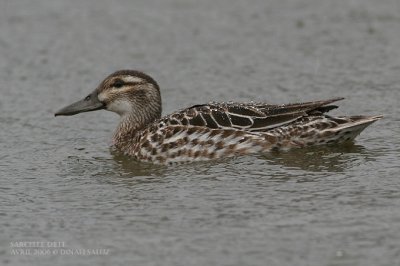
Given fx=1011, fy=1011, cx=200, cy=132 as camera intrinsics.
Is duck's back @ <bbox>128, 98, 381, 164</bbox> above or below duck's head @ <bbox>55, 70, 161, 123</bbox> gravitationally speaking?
Answer: below

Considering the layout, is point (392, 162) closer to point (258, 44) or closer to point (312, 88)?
point (312, 88)

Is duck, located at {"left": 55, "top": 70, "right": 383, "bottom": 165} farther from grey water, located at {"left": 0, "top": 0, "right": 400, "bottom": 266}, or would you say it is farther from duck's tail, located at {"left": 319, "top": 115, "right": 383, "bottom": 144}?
grey water, located at {"left": 0, "top": 0, "right": 400, "bottom": 266}

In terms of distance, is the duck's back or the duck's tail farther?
the duck's back

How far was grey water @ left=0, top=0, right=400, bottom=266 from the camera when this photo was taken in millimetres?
8055

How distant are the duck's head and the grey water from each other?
1.43 ft

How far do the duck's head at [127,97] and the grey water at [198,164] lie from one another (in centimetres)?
44

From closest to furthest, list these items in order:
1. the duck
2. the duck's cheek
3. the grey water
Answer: the grey water
the duck
the duck's cheek

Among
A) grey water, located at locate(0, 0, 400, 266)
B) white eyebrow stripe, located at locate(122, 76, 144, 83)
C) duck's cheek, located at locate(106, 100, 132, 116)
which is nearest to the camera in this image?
grey water, located at locate(0, 0, 400, 266)

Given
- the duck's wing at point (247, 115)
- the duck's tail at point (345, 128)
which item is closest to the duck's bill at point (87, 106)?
the duck's wing at point (247, 115)

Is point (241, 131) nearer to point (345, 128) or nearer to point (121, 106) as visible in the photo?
point (345, 128)

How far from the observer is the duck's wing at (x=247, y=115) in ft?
36.0

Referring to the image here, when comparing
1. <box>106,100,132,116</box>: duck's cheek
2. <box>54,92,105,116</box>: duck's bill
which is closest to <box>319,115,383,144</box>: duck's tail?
<box>106,100,132,116</box>: duck's cheek

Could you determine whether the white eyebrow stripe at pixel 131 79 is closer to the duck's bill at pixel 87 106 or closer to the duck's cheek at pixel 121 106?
the duck's cheek at pixel 121 106

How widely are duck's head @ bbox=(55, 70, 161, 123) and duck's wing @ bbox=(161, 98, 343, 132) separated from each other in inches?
31.9
